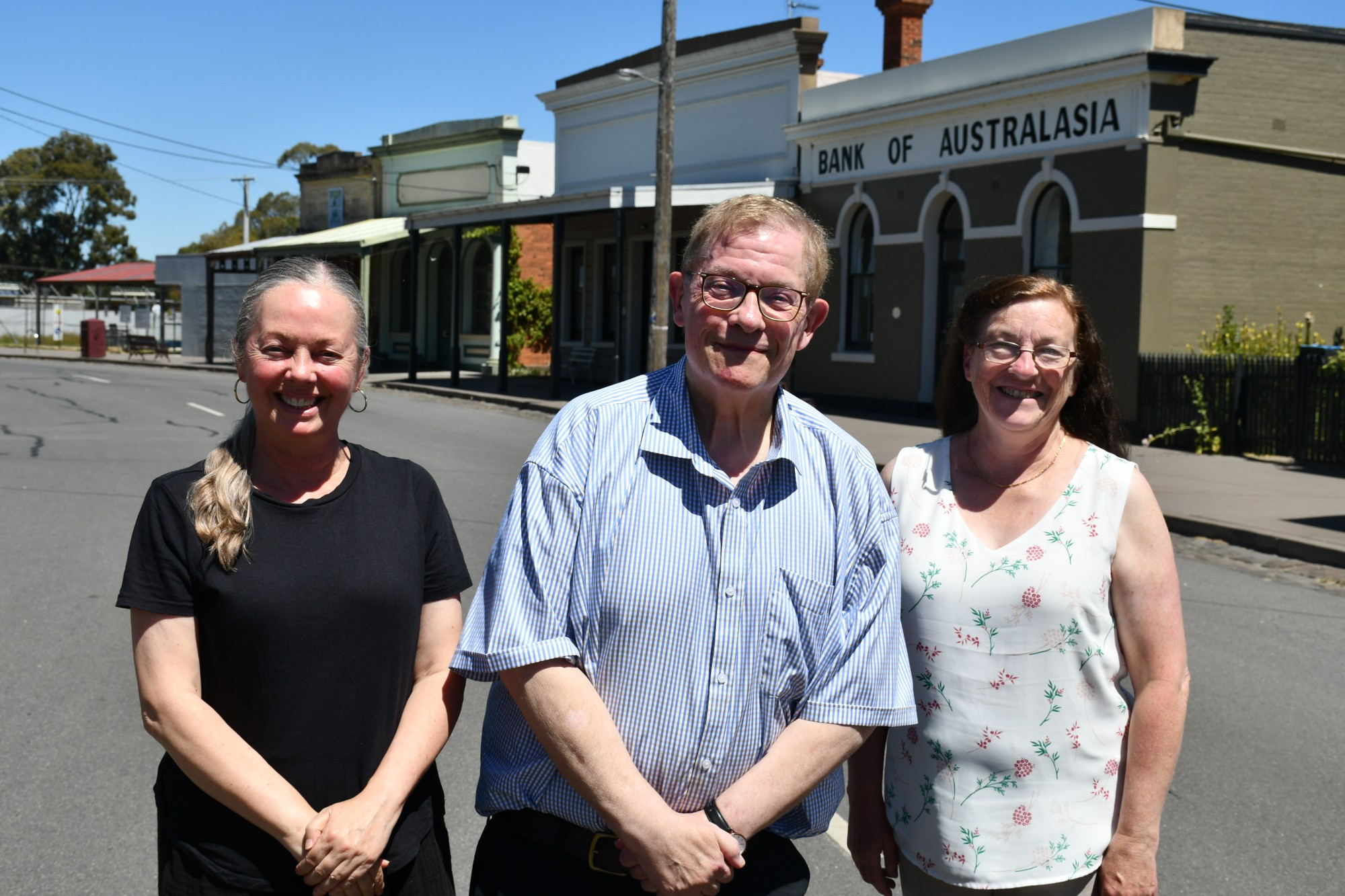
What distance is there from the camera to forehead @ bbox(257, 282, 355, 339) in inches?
96.0

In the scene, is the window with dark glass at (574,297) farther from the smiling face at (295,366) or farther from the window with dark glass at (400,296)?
the smiling face at (295,366)

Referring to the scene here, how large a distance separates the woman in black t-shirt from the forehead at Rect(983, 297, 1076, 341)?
1272 mm

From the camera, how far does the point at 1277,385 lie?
15711 mm

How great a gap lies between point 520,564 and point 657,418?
1.24 feet

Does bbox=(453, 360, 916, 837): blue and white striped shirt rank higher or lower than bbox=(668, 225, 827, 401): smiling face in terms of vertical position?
lower

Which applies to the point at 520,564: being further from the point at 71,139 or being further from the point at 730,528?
the point at 71,139

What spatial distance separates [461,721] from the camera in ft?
17.7

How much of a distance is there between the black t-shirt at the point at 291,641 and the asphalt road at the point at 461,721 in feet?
5.67

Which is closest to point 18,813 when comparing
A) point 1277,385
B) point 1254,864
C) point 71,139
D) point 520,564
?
point 520,564

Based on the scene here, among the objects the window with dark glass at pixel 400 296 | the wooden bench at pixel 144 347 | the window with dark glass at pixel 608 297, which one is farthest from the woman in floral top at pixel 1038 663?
the wooden bench at pixel 144 347

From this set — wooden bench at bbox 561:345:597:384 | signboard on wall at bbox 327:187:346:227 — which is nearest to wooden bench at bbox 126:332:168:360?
signboard on wall at bbox 327:187:346:227

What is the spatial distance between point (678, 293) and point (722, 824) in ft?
3.31

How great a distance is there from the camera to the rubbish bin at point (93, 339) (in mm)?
41562

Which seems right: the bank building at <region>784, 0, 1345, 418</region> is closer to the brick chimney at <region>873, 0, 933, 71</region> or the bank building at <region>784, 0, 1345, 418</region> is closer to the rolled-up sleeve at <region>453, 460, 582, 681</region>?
the brick chimney at <region>873, 0, 933, 71</region>
